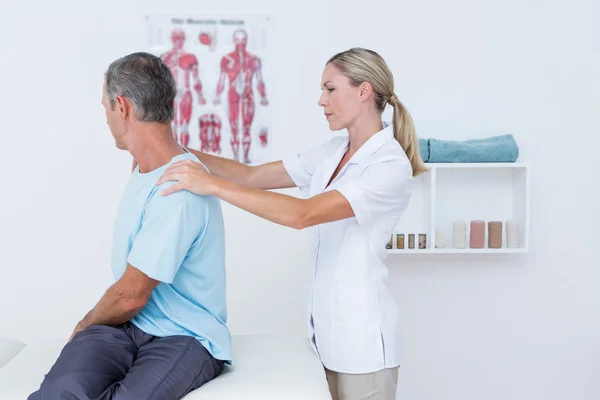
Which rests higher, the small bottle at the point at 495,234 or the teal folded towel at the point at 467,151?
the teal folded towel at the point at 467,151

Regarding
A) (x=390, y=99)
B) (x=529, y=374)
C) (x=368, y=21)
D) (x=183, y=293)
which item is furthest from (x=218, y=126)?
(x=529, y=374)

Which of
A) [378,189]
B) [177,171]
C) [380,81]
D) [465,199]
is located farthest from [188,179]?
[465,199]

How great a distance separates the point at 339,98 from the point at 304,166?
331 mm

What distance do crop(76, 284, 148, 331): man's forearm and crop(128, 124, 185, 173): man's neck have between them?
12.4 inches

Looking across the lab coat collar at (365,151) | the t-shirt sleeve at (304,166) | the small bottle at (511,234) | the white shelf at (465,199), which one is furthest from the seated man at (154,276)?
the small bottle at (511,234)

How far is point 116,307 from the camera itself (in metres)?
1.77

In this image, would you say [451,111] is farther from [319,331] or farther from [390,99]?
[319,331]

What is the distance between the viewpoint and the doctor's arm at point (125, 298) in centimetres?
173

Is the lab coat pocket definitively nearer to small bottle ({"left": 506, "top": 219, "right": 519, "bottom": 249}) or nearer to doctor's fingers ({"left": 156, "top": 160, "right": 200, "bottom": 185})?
doctor's fingers ({"left": 156, "top": 160, "right": 200, "bottom": 185})

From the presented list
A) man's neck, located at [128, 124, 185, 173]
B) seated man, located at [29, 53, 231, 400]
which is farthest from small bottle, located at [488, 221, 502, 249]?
man's neck, located at [128, 124, 185, 173]

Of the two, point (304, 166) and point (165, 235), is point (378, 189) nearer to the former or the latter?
point (304, 166)

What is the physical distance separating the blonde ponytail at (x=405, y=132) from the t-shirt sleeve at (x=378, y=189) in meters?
0.09

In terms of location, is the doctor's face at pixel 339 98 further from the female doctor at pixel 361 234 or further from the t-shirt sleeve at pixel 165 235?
the t-shirt sleeve at pixel 165 235

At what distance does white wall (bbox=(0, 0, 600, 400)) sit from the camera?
301 cm
